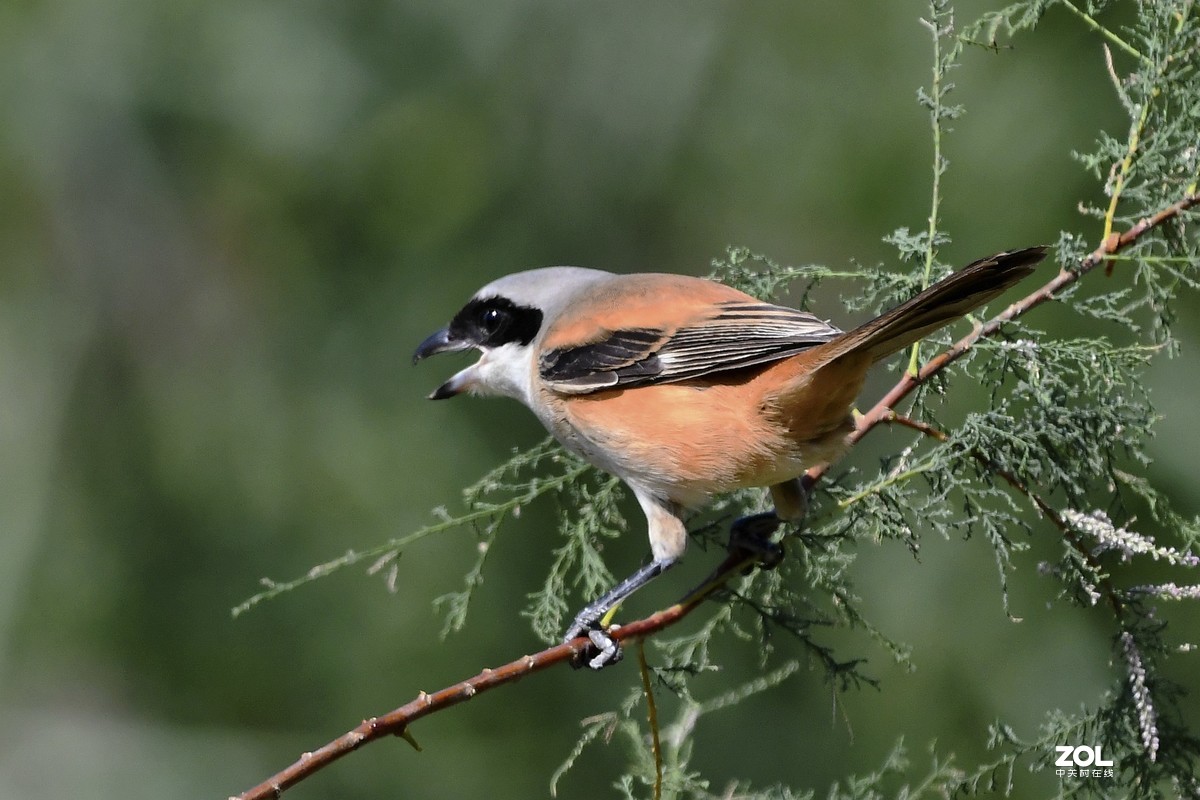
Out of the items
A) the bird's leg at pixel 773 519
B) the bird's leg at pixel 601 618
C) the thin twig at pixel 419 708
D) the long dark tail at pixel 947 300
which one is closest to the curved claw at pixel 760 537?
the bird's leg at pixel 773 519

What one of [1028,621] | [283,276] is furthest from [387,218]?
[1028,621]

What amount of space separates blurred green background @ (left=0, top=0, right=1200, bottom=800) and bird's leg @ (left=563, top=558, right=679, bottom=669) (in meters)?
1.83

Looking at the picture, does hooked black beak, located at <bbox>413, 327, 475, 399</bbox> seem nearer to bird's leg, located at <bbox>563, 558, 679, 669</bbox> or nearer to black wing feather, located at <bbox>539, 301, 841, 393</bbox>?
black wing feather, located at <bbox>539, 301, 841, 393</bbox>

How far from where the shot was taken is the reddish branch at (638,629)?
5.13ft

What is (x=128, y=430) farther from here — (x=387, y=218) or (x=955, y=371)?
(x=955, y=371)

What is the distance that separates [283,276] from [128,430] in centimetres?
90

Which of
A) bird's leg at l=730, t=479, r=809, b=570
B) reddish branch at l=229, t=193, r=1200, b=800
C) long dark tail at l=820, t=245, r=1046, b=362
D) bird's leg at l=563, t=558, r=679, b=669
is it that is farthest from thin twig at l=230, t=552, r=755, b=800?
long dark tail at l=820, t=245, r=1046, b=362

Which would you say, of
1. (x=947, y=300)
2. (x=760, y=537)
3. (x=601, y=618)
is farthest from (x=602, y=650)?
(x=947, y=300)

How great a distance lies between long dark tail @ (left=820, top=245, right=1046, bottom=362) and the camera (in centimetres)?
180

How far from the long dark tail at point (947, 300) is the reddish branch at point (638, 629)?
0.09 m

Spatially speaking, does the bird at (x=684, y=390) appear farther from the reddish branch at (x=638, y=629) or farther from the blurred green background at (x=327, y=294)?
the blurred green background at (x=327, y=294)

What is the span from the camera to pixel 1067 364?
228 cm

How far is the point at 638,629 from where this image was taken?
6.39 ft

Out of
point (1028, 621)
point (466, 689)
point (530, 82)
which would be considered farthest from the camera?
point (530, 82)
